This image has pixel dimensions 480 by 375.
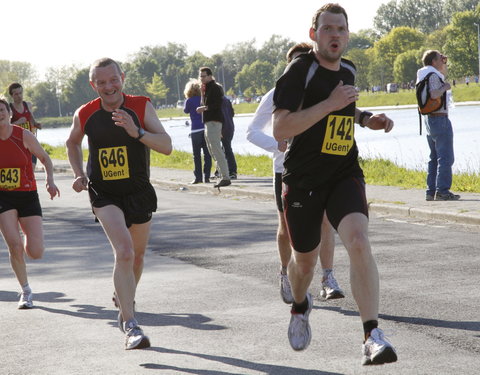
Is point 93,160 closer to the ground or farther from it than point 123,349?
farther from it

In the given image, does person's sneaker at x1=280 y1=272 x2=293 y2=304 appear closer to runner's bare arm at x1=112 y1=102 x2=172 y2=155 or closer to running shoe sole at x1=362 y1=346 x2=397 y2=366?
runner's bare arm at x1=112 y1=102 x2=172 y2=155

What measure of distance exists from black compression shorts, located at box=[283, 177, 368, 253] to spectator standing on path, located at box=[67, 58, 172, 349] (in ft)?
3.40

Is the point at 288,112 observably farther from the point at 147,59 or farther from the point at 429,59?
the point at 147,59

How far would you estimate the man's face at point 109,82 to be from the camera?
5918 mm

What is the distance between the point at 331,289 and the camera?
7.23 m

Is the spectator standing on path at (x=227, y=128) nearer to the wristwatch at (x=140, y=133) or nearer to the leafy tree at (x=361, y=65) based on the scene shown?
the wristwatch at (x=140, y=133)

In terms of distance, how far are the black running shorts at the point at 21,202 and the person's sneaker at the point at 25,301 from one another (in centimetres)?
70

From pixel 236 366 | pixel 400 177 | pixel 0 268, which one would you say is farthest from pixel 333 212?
pixel 400 177

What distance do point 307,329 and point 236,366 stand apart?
0.49 m

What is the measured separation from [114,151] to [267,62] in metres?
144

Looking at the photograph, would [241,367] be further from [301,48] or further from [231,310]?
[301,48]

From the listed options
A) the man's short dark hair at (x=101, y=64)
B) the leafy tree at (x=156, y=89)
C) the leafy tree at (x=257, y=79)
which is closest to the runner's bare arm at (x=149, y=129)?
the man's short dark hair at (x=101, y=64)

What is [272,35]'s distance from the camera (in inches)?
6801

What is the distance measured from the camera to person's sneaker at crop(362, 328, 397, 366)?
462 centimetres
